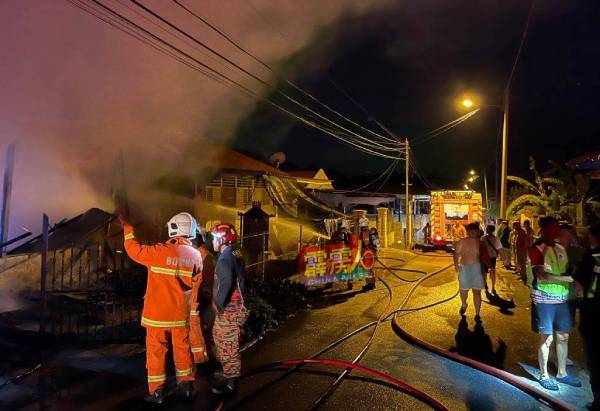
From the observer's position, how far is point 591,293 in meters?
4.06

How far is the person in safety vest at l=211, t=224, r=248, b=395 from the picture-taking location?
4.20 m

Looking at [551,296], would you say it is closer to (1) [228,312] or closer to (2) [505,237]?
(1) [228,312]

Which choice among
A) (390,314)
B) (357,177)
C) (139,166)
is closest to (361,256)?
(390,314)

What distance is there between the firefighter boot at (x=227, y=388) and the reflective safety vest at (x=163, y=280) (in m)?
0.70

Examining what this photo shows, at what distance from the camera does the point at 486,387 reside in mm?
4406

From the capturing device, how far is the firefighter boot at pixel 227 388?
4129 millimetres

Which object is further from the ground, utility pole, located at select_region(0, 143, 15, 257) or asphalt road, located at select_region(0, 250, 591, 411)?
utility pole, located at select_region(0, 143, 15, 257)

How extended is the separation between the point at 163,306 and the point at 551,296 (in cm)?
376

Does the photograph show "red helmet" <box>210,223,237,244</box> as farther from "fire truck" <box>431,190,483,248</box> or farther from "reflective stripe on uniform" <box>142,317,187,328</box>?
"fire truck" <box>431,190,483,248</box>

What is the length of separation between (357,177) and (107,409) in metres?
51.9

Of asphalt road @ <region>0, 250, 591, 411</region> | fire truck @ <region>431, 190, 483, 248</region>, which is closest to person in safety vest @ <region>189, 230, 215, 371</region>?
asphalt road @ <region>0, 250, 591, 411</region>

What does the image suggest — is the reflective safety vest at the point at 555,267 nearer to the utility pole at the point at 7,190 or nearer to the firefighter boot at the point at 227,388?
the firefighter boot at the point at 227,388

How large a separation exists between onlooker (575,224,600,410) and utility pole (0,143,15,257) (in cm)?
811

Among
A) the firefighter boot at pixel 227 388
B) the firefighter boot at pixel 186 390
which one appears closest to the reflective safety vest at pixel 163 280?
the firefighter boot at pixel 186 390
